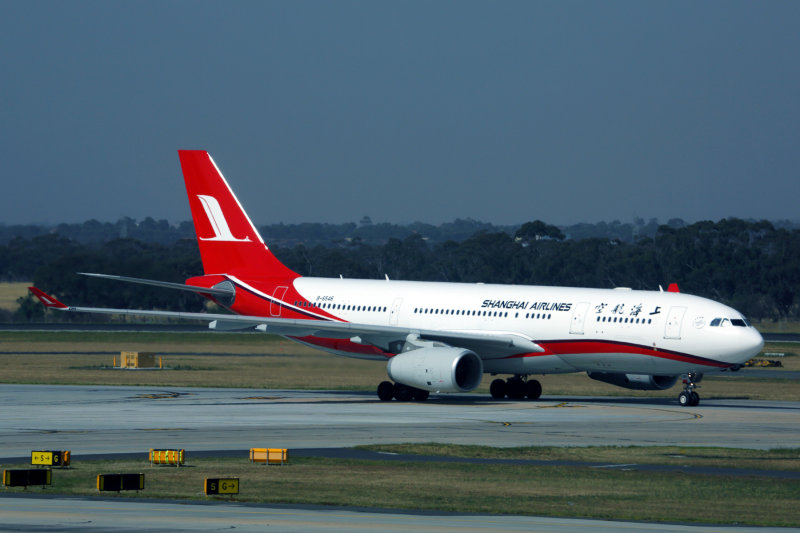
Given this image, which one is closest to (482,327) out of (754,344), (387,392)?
(387,392)

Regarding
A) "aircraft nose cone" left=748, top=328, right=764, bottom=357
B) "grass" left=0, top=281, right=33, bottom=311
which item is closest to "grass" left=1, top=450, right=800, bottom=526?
"aircraft nose cone" left=748, top=328, right=764, bottom=357

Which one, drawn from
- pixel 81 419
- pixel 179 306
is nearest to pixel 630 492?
pixel 81 419

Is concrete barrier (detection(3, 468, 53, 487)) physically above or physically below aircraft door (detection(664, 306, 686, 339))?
below

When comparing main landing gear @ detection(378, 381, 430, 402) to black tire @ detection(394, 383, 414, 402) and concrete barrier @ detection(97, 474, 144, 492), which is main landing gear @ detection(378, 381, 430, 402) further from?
concrete barrier @ detection(97, 474, 144, 492)

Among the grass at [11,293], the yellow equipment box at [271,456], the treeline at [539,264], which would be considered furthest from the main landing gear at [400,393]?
the grass at [11,293]

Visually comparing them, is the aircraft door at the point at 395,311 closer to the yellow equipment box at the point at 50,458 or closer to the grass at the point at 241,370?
the grass at the point at 241,370

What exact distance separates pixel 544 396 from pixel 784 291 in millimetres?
74111

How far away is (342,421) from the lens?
3769 centimetres

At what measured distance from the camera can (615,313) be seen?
148 ft

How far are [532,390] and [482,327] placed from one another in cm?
326

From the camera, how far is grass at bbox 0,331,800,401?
5434 centimetres

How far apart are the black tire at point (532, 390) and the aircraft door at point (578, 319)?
13.3 feet

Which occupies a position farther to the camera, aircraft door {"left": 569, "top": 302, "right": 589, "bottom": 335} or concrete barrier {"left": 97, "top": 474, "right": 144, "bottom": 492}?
aircraft door {"left": 569, "top": 302, "right": 589, "bottom": 335}

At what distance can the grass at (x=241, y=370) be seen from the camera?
54344 mm
